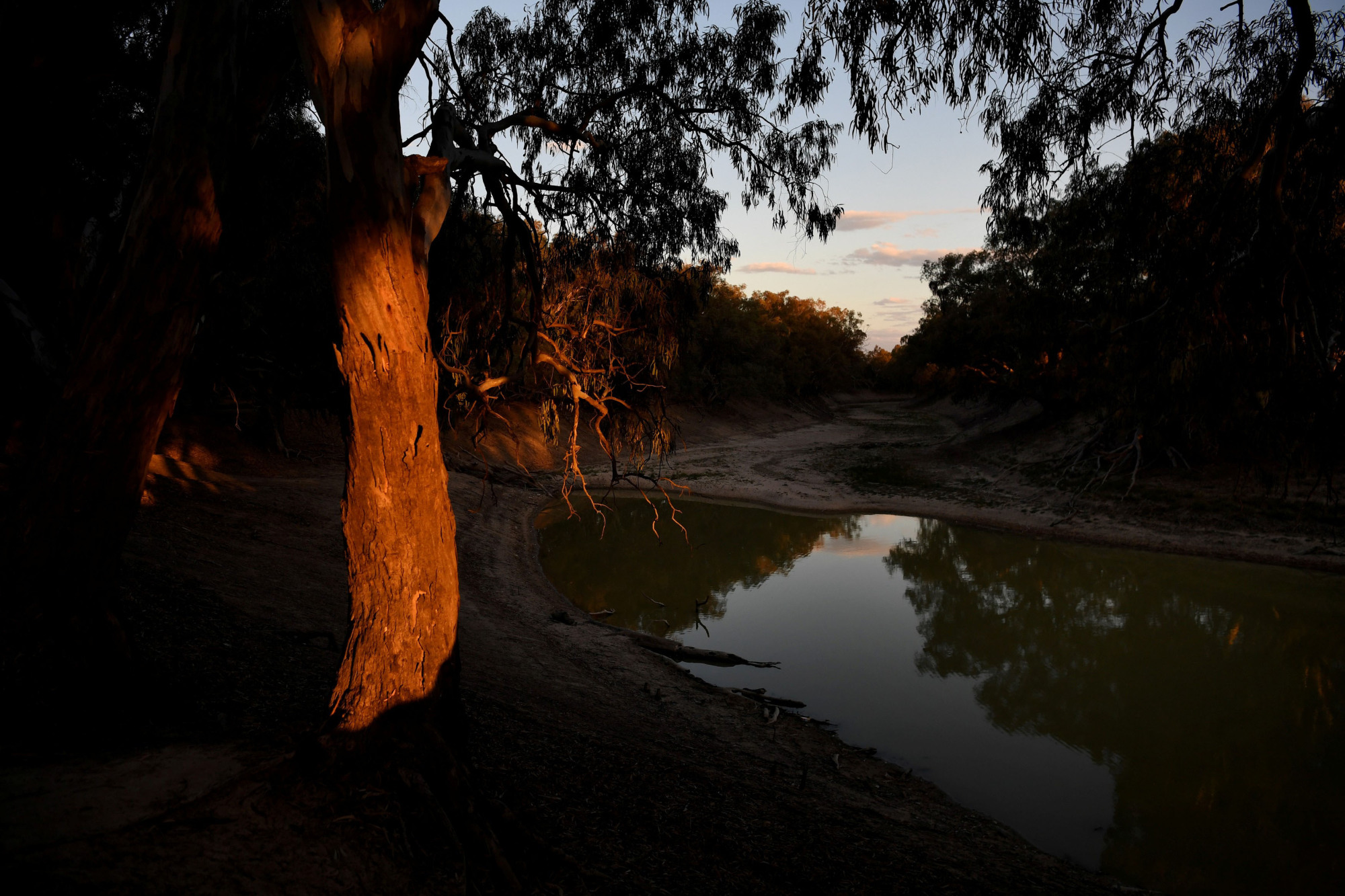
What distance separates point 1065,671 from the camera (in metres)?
6.99

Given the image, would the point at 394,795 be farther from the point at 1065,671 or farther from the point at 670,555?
the point at 670,555

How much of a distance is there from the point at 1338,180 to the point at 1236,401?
6.27 ft

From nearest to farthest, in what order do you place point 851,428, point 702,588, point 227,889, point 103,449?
point 227,889 → point 103,449 → point 702,588 → point 851,428

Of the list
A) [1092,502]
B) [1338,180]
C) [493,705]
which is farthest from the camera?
[1092,502]

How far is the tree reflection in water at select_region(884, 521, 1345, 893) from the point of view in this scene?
4242 mm

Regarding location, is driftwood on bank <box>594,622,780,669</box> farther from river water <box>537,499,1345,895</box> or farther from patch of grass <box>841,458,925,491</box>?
patch of grass <box>841,458,925,491</box>

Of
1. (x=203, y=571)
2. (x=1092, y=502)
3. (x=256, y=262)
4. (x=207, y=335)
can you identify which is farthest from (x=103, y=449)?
(x=1092, y=502)

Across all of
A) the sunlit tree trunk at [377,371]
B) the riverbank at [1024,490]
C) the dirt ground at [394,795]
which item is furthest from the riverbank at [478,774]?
the riverbank at [1024,490]

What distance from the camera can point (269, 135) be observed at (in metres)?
7.30

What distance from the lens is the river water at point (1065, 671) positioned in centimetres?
444

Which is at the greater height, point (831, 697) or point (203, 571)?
point (203, 571)

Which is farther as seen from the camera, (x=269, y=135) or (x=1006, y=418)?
(x=1006, y=418)

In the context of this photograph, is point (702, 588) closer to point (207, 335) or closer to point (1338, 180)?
point (207, 335)

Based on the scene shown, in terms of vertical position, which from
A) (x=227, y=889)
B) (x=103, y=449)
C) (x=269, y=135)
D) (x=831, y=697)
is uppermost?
(x=269, y=135)
